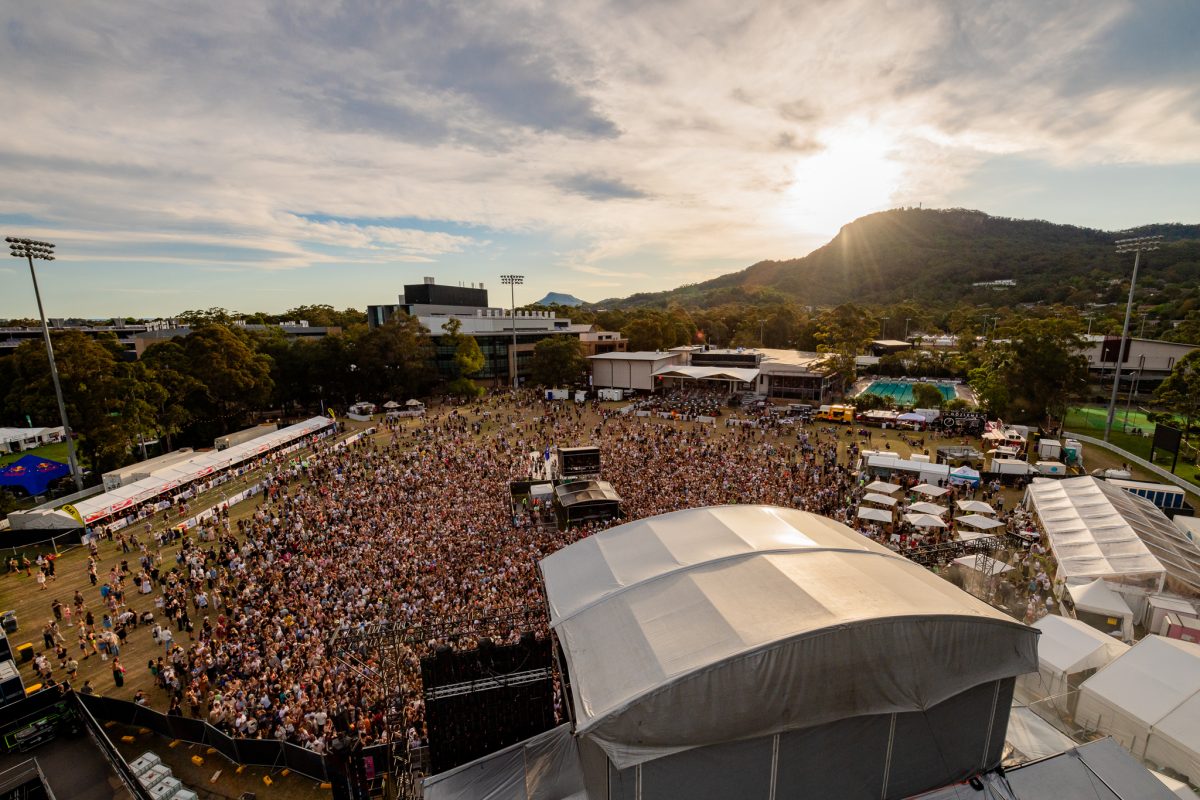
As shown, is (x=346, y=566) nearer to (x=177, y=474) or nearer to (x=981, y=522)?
(x=177, y=474)

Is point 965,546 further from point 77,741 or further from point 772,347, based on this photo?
point 772,347

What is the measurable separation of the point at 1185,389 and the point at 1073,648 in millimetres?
23807

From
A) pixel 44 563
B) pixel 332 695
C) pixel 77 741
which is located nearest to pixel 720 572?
pixel 332 695

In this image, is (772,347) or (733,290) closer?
(772,347)

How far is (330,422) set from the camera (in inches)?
1332

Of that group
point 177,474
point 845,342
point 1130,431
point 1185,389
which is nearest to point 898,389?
point 845,342

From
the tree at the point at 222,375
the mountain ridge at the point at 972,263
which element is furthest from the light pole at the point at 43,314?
the mountain ridge at the point at 972,263

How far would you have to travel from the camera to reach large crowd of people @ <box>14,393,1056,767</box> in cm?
1001

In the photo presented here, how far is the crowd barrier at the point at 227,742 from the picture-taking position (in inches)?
332

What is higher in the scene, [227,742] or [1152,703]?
[1152,703]

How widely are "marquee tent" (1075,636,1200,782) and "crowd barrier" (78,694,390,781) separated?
1110 centimetres

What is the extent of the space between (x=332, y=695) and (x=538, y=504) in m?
10.3

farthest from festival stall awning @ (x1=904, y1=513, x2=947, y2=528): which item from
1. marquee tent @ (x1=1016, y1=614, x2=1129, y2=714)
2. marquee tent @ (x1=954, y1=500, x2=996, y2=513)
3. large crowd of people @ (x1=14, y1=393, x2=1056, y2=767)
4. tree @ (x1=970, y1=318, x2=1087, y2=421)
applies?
tree @ (x1=970, y1=318, x2=1087, y2=421)

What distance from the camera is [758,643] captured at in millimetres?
4723
